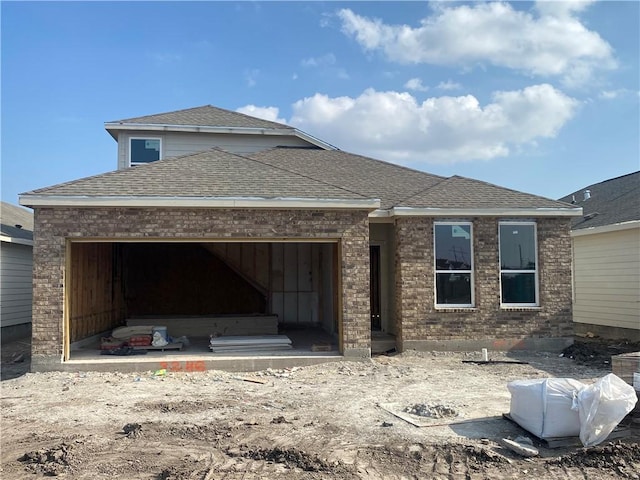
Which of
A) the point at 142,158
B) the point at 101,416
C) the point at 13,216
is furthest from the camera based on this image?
the point at 13,216

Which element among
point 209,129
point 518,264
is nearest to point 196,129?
point 209,129

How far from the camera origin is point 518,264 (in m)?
12.6

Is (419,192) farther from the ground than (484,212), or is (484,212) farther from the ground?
(419,192)

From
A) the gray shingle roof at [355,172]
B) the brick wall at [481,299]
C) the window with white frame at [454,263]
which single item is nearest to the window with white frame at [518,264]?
the brick wall at [481,299]

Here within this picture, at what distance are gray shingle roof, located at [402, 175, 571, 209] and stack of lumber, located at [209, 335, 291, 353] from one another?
4.38 metres

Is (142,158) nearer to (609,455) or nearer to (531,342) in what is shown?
(531,342)

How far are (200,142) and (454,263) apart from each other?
9383 mm

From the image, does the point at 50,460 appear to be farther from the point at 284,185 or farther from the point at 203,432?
the point at 284,185

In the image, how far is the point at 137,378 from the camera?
10.1 metres

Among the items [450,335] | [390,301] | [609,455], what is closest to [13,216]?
[390,301]

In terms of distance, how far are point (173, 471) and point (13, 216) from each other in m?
17.6

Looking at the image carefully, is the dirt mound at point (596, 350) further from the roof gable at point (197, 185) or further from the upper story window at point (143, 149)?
the upper story window at point (143, 149)

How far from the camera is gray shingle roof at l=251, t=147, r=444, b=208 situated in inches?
549

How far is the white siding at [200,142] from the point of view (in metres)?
16.8
